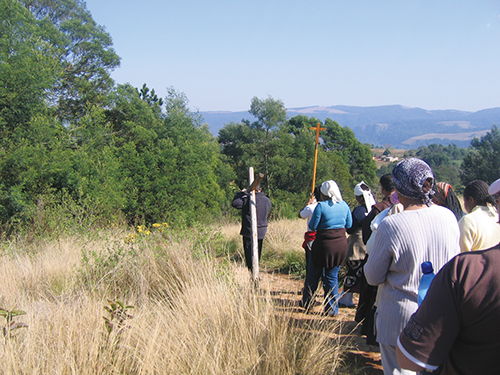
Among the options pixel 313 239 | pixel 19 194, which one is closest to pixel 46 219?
pixel 19 194

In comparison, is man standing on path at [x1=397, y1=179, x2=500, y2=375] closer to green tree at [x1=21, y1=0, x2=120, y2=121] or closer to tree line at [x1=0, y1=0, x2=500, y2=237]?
tree line at [x1=0, y1=0, x2=500, y2=237]

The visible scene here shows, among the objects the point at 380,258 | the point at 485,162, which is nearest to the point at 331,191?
the point at 380,258

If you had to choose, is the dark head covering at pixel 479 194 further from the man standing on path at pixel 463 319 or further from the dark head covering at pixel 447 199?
the man standing on path at pixel 463 319

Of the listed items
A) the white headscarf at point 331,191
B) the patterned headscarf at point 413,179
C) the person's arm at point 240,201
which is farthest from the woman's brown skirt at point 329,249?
the patterned headscarf at point 413,179

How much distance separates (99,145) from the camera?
20484 millimetres

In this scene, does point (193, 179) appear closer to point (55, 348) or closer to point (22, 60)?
point (22, 60)

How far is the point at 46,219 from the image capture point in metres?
8.80

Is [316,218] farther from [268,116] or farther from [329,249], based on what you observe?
[268,116]

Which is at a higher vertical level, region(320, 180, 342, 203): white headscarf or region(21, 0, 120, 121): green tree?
region(21, 0, 120, 121): green tree

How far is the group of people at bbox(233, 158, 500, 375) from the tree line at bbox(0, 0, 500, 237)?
2563 mm

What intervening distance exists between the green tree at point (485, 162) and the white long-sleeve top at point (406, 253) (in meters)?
47.3

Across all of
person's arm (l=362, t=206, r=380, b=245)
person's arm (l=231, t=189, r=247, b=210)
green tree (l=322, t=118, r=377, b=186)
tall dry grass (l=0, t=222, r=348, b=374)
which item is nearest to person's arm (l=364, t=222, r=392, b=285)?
tall dry grass (l=0, t=222, r=348, b=374)

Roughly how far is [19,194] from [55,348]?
11.6 meters

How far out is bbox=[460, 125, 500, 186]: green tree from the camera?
4459 centimetres
